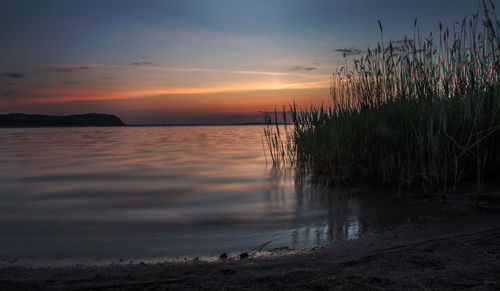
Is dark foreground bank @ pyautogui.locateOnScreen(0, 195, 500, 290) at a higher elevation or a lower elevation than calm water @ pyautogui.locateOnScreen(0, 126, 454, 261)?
higher

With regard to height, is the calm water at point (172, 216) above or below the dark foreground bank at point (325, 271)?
below

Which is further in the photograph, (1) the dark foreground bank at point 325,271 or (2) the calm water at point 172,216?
(2) the calm water at point 172,216

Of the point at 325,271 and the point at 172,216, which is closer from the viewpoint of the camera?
the point at 325,271

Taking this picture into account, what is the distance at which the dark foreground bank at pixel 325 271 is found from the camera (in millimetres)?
1679

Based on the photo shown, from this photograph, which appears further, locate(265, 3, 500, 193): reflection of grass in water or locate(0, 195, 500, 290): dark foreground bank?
locate(265, 3, 500, 193): reflection of grass in water

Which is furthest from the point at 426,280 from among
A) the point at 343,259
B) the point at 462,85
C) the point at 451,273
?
the point at 462,85

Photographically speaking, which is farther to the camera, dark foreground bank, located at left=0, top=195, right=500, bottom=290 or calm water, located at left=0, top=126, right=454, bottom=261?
calm water, located at left=0, top=126, right=454, bottom=261

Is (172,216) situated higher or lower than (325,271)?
lower

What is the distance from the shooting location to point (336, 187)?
497 centimetres

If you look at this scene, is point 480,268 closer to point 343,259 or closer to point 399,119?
point 343,259

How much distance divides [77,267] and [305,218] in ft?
7.30

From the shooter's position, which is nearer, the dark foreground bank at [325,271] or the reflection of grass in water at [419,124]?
the dark foreground bank at [325,271]

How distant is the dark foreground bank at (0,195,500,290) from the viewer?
1679mm

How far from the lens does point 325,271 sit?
1.87 meters
